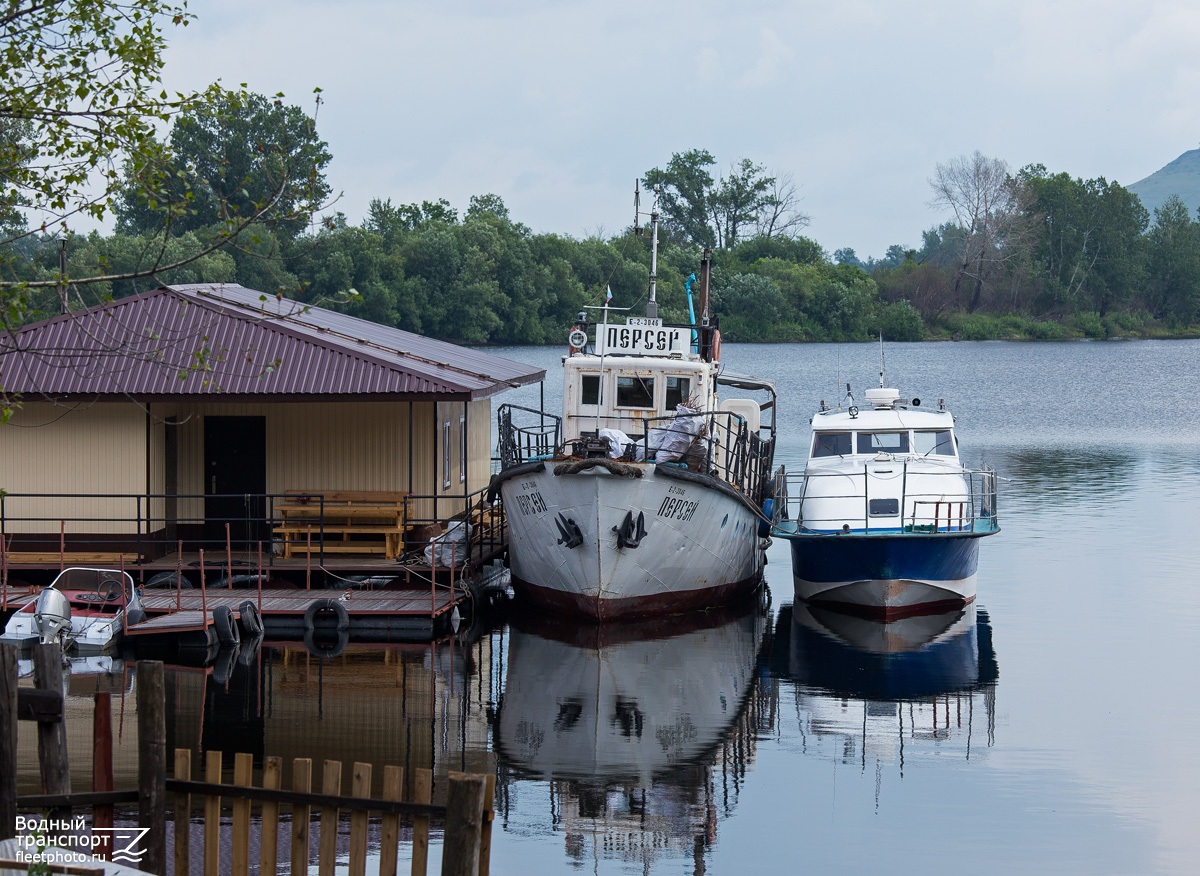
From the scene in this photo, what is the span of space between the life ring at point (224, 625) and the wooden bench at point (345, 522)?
2.21 metres

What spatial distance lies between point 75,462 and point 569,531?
7518mm

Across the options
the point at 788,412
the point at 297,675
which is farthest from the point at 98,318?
the point at 788,412

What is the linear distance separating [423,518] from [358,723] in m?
7.49

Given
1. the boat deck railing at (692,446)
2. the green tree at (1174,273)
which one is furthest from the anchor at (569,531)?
the green tree at (1174,273)

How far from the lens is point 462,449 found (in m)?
26.9

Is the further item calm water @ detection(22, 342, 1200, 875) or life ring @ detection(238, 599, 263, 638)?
life ring @ detection(238, 599, 263, 638)

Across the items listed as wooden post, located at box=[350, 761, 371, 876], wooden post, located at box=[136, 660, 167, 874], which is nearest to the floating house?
wooden post, located at box=[136, 660, 167, 874]

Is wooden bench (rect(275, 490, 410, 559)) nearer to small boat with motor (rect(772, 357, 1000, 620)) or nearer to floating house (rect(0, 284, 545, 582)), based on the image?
floating house (rect(0, 284, 545, 582))

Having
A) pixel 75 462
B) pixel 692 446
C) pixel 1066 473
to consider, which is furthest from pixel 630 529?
pixel 1066 473

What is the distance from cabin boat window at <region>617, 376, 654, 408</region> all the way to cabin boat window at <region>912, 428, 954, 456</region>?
4463mm

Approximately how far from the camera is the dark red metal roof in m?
21.8

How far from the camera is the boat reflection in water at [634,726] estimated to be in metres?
13.6

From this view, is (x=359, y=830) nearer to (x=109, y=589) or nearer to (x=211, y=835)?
(x=211, y=835)

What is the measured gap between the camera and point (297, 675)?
61.4ft
